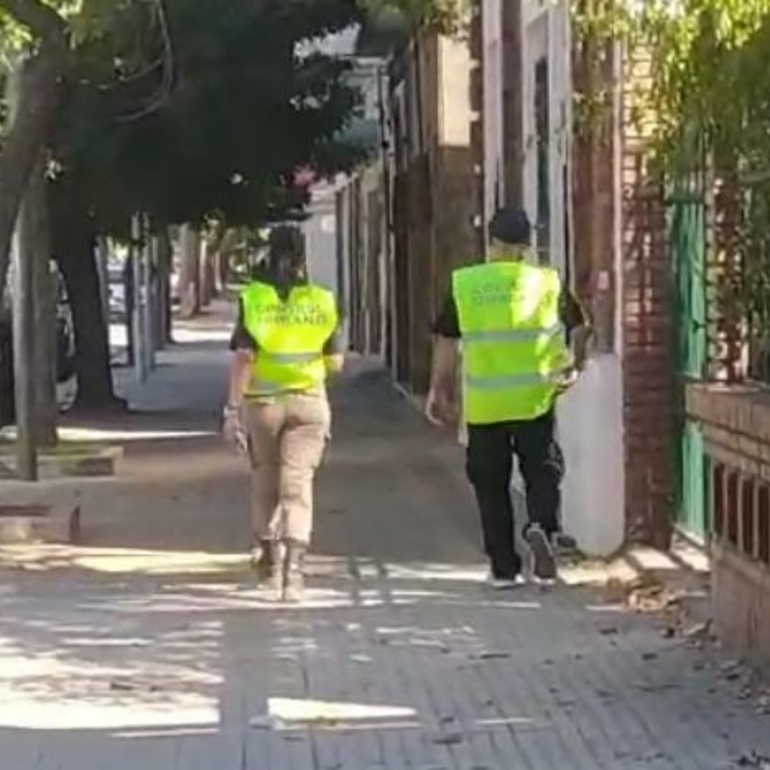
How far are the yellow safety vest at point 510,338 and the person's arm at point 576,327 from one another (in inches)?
2.6

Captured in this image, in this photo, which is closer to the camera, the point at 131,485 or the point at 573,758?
the point at 573,758

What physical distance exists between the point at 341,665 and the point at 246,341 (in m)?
2.74

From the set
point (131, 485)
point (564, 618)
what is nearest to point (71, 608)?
point (564, 618)

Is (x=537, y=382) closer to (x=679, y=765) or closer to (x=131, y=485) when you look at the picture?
(x=679, y=765)

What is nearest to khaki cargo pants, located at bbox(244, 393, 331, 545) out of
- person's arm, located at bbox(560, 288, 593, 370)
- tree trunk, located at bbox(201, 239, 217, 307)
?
person's arm, located at bbox(560, 288, 593, 370)

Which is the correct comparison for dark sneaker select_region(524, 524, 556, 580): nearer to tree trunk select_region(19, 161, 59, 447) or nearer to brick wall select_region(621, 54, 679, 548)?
brick wall select_region(621, 54, 679, 548)

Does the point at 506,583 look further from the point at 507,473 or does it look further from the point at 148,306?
the point at 148,306

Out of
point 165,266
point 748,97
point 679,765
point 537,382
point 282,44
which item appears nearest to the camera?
point 679,765

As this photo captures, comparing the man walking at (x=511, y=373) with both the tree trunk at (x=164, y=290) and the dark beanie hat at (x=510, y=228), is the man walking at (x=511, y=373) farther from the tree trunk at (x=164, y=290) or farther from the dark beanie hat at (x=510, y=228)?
the tree trunk at (x=164, y=290)

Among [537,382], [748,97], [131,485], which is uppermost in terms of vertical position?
[748,97]

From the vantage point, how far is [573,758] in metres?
8.75

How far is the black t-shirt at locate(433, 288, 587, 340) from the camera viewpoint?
1316 centimetres

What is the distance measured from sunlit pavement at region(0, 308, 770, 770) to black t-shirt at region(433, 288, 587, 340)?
1252mm

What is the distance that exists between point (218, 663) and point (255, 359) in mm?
2533
